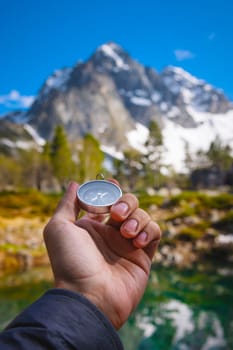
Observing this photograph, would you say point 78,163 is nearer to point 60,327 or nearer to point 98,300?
point 98,300

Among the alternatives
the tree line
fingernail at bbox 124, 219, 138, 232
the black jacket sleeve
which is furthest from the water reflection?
the tree line

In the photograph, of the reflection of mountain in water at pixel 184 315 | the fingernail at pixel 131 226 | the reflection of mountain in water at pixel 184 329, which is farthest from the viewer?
the reflection of mountain in water at pixel 184 315

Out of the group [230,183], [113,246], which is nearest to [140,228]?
[113,246]

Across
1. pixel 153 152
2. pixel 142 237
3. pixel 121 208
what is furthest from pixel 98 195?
pixel 153 152

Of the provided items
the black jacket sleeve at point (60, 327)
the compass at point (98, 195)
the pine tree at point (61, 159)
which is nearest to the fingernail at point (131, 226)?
the compass at point (98, 195)

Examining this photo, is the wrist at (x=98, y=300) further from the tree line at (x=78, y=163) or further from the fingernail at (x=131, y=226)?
the tree line at (x=78, y=163)
